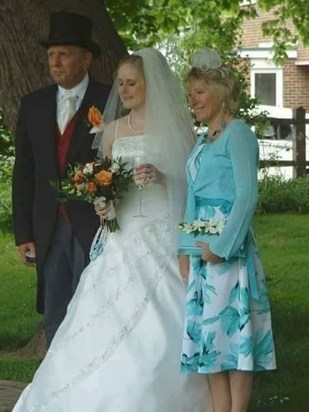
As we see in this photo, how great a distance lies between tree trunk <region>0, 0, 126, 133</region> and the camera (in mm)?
7582

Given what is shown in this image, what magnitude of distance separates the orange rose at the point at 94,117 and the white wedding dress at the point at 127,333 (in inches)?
5.6

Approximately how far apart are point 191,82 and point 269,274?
6.86 m

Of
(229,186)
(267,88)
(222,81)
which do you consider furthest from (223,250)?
(267,88)

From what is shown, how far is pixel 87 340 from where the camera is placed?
5570mm

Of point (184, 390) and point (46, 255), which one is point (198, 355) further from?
point (46, 255)

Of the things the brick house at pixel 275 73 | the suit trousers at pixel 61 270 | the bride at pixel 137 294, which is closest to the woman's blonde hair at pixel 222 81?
the bride at pixel 137 294

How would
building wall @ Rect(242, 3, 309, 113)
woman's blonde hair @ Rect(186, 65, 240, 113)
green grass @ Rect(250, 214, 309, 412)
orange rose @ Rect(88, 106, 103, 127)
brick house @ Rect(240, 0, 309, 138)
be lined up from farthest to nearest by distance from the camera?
building wall @ Rect(242, 3, 309, 113)
brick house @ Rect(240, 0, 309, 138)
green grass @ Rect(250, 214, 309, 412)
orange rose @ Rect(88, 106, 103, 127)
woman's blonde hair @ Rect(186, 65, 240, 113)

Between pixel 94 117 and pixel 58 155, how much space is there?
15.0 inches

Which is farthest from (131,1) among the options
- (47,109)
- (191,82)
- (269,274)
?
(191,82)

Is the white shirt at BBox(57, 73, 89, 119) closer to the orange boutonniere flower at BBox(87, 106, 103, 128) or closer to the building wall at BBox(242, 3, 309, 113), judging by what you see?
the orange boutonniere flower at BBox(87, 106, 103, 128)

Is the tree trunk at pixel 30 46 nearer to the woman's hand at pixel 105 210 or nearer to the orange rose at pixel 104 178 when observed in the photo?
the woman's hand at pixel 105 210

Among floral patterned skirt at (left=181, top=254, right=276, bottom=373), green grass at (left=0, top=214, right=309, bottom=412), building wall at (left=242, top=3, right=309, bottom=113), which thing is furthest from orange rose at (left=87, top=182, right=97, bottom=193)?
building wall at (left=242, top=3, right=309, bottom=113)

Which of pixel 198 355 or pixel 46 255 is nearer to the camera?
pixel 198 355

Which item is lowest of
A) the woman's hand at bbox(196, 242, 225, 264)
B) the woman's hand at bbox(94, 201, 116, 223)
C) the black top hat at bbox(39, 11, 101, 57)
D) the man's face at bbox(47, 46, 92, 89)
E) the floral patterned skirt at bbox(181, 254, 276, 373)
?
the floral patterned skirt at bbox(181, 254, 276, 373)
